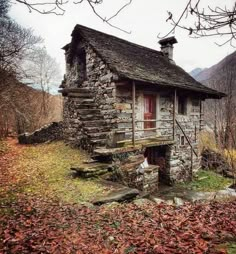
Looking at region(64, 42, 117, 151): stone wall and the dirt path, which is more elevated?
region(64, 42, 117, 151): stone wall

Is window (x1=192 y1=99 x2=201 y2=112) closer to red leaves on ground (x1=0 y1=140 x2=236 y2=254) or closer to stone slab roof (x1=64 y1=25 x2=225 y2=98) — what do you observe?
stone slab roof (x1=64 y1=25 x2=225 y2=98)

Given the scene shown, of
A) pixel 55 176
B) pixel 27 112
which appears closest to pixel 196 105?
pixel 55 176

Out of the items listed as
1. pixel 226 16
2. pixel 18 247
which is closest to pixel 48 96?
pixel 18 247

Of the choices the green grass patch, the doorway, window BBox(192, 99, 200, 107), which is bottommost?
the green grass patch

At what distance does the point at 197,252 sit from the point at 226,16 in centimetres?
289

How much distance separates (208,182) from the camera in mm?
12883

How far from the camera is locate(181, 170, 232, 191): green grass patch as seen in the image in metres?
12.0

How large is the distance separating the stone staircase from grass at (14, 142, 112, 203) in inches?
32.2

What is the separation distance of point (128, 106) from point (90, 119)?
5.61 feet

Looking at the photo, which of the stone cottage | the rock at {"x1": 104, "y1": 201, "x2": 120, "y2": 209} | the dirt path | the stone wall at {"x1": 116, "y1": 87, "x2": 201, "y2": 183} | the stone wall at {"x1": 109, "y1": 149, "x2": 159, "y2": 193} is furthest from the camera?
the stone wall at {"x1": 116, "y1": 87, "x2": 201, "y2": 183}

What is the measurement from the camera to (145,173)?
945cm

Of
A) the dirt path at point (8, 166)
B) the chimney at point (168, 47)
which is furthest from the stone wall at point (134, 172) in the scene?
the chimney at point (168, 47)

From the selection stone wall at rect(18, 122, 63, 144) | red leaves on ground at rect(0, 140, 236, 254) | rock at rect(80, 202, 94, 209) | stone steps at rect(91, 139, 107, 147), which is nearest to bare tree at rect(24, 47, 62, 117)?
stone wall at rect(18, 122, 63, 144)

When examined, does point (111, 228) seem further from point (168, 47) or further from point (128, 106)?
point (168, 47)
